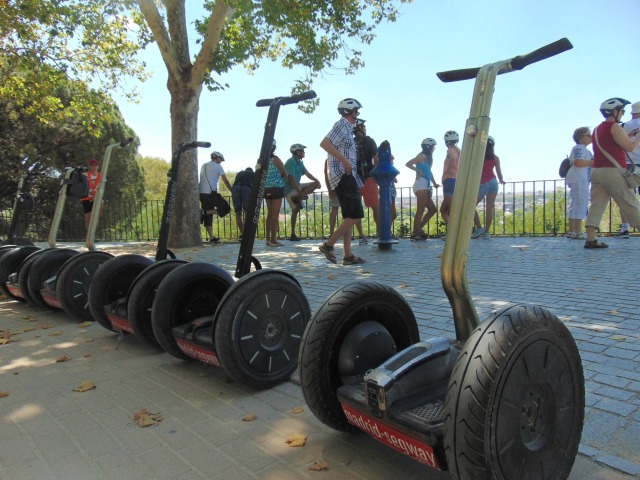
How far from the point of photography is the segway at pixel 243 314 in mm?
2920

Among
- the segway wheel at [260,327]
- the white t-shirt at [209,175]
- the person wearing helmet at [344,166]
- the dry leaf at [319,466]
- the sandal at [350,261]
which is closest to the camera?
the dry leaf at [319,466]

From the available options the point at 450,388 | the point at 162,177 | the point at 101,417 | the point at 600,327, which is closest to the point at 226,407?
the point at 101,417

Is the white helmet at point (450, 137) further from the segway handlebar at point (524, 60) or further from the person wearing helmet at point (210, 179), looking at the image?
the segway handlebar at point (524, 60)

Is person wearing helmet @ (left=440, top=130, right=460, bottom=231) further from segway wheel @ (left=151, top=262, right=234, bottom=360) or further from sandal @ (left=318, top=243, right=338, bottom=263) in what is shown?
segway wheel @ (left=151, top=262, right=234, bottom=360)

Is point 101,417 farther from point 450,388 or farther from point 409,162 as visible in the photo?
point 409,162

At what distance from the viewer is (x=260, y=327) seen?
3.03 meters

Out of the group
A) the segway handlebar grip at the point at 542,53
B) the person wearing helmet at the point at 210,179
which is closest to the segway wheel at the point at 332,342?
the segway handlebar grip at the point at 542,53

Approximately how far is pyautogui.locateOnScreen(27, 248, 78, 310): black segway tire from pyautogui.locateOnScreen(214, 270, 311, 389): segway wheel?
3261mm

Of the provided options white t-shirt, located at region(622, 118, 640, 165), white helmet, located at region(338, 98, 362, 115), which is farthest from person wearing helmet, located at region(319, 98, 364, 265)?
white t-shirt, located at region(622, 118, 640, 165)

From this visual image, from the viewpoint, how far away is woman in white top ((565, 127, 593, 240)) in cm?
937

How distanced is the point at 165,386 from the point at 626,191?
24.3 feet

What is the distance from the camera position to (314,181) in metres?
11.7

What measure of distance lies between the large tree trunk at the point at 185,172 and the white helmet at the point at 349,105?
5647 mm

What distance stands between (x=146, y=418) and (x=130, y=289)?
4.22ft
